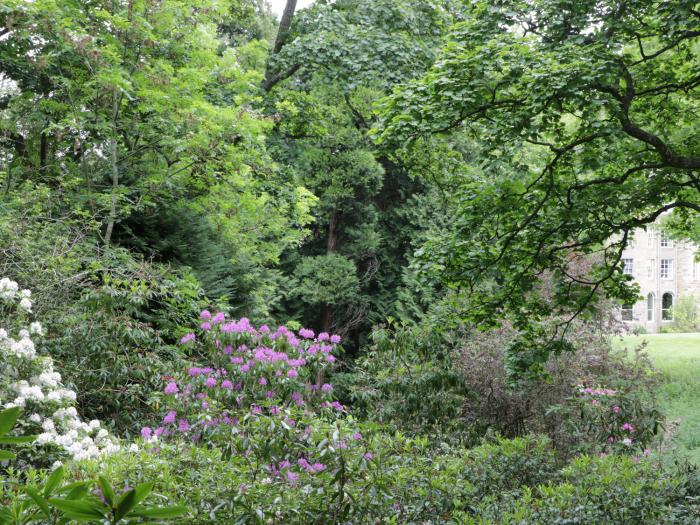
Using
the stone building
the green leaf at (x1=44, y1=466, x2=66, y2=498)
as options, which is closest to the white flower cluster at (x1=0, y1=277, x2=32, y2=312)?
the green leaf at (x1=44, y1=466, x2=66, y2=498)

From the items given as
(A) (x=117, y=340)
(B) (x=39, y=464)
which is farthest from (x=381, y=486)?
(A) (x=117, y=340)

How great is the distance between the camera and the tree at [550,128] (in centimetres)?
479

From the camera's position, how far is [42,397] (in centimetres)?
491

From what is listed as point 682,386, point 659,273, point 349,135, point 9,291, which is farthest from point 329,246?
point 659,273

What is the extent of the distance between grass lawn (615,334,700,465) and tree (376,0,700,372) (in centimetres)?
371

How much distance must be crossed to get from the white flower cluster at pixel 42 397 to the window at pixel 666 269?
40326mm

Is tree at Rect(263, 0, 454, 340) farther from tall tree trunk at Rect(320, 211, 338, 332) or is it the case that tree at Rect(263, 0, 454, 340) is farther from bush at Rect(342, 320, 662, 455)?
bush at Rect(342, 320, 662, 455)

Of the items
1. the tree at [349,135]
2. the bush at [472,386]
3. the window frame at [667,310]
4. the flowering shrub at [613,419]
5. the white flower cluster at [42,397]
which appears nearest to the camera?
the white flower cluster at [42,397]

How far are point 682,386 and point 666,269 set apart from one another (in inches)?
1042

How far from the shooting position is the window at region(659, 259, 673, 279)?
39.8 m

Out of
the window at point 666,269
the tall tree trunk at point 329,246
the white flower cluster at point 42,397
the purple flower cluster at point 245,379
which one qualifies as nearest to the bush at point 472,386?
the purple flower cluster at point 245,379

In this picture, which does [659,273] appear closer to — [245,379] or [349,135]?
[349,135]

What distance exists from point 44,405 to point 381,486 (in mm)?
3025

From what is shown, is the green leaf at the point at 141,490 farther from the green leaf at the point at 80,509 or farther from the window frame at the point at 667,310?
the window frame at the point at 667,310
